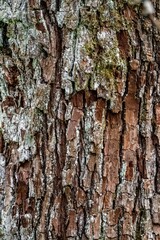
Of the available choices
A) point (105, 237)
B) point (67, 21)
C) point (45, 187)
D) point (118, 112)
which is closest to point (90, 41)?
point (67, 21)

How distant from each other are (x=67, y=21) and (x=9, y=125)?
1.22ft

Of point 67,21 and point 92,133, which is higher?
point 67,21

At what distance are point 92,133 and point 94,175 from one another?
0.43 ft

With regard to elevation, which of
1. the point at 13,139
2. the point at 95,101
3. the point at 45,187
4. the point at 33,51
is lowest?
the point at 45,187

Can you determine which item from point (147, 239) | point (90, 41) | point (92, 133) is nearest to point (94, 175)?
point (92, 133)

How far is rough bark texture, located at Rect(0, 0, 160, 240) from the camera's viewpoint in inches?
52.4

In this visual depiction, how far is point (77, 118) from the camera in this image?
1.34 metres

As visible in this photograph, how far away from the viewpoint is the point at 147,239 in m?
1.40

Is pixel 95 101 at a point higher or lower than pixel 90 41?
lower

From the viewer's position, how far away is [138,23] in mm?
1350

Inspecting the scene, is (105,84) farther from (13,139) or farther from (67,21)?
(13,139)

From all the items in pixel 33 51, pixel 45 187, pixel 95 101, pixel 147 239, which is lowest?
pixel 147 239

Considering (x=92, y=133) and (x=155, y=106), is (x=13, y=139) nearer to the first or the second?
(x=92, y=133)

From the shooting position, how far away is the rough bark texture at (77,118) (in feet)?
4.37
